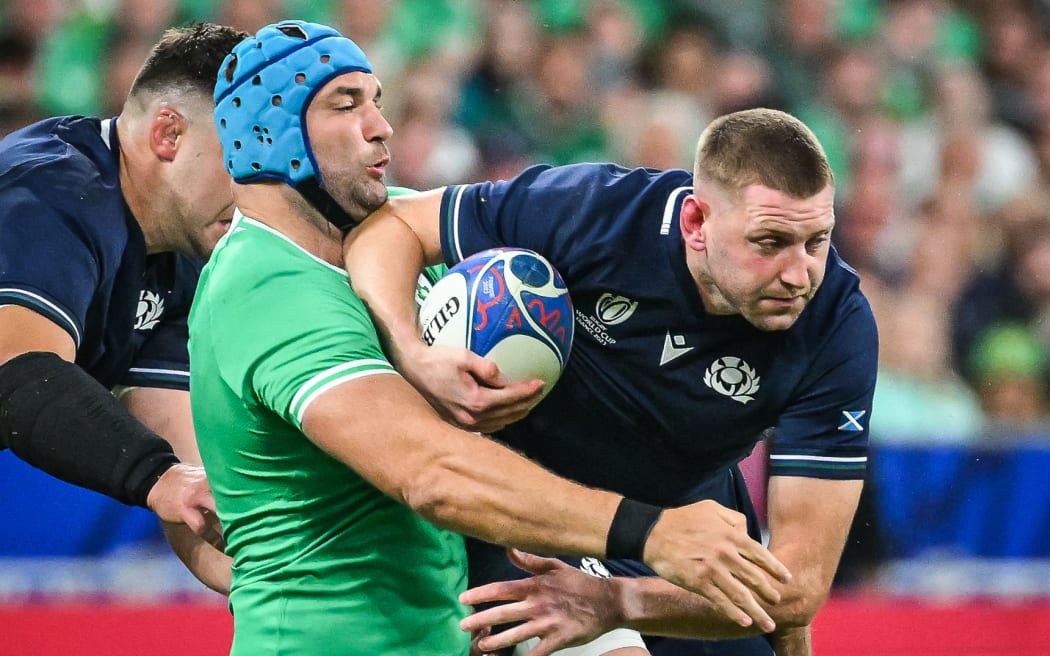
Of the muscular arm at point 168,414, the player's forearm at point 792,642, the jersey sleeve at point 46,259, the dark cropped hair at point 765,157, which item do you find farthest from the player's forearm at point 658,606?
the muscular arm at point 168,414

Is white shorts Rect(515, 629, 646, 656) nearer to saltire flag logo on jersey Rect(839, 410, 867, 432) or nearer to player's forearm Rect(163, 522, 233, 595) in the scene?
saltire flag logo on jersey Rect(839, 410, 867, 432)

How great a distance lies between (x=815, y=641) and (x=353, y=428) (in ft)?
11.7

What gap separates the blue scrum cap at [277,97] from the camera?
3.53 meters

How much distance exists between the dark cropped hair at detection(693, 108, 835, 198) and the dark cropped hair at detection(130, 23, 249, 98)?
1.89m

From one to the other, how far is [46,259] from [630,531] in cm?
222

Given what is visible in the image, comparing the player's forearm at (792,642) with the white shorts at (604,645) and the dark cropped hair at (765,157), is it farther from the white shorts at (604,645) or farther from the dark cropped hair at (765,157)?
the dark cropped hair at (765,157)

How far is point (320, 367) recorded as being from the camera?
3.03 meters

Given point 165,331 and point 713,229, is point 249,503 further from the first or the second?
point 165,331

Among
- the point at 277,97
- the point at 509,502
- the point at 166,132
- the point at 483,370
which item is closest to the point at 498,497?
the point at 509,502

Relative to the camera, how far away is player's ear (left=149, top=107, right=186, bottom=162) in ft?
15.4

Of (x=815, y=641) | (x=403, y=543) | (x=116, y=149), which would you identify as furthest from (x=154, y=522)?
(x=403, y=543)

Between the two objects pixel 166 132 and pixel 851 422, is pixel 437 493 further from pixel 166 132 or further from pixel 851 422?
pixel 166 132

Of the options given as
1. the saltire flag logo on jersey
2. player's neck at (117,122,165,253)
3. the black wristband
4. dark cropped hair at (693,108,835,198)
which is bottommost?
the saltire flag logo on jersey

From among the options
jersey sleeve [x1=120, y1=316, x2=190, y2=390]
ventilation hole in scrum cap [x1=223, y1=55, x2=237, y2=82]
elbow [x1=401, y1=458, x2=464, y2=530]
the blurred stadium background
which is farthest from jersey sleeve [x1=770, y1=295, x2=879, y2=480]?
the blurred stadium background
